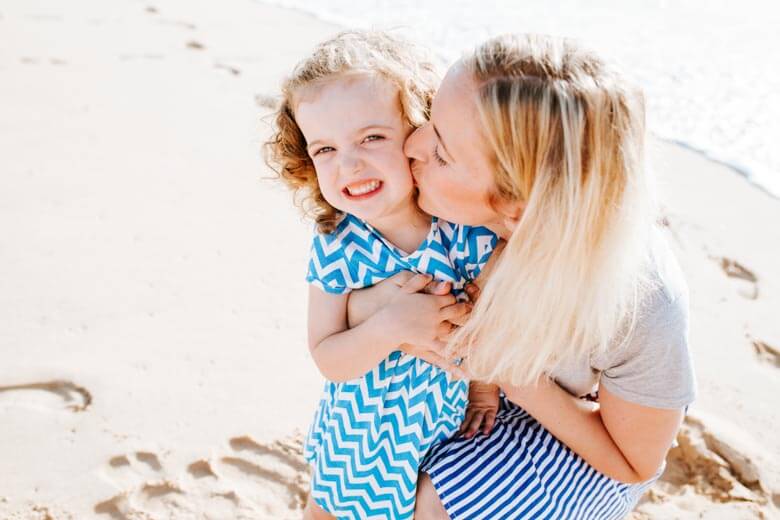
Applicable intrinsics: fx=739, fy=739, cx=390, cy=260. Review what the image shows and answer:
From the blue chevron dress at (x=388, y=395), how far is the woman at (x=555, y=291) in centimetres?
7

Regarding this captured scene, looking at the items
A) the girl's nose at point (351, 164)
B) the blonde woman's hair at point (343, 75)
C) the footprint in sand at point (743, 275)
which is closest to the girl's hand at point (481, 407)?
the blonde woman's hair at point (343, 75)

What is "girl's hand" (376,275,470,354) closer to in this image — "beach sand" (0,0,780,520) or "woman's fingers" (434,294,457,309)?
"woman's fingers" (434,294,457,309)

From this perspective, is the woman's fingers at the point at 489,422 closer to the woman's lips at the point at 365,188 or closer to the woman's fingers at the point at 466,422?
the woman's fingers at the point at 466,422

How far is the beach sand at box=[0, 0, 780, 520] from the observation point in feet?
7.98

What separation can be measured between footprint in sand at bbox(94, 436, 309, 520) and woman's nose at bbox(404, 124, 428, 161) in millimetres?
1250

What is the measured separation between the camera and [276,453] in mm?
2553

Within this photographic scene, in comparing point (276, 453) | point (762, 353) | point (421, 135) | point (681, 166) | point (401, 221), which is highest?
point (421, 135)

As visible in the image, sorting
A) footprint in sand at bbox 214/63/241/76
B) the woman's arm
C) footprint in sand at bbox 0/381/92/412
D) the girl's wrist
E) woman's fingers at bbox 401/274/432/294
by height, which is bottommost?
footprint in sand at bbox 0/381/92/412

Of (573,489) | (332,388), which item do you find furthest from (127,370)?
(573,489)

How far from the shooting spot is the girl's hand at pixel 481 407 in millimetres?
2090

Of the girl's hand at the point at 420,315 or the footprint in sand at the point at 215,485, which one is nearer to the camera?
the girl's hand at the point at 420,315

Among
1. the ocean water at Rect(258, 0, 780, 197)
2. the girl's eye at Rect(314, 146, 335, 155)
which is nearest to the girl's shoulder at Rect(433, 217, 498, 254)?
the girl's eye at Rect(314, 146, 335, 155)

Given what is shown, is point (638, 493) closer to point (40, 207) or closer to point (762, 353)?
point (762, 353)

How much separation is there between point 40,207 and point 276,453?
1.86 m
